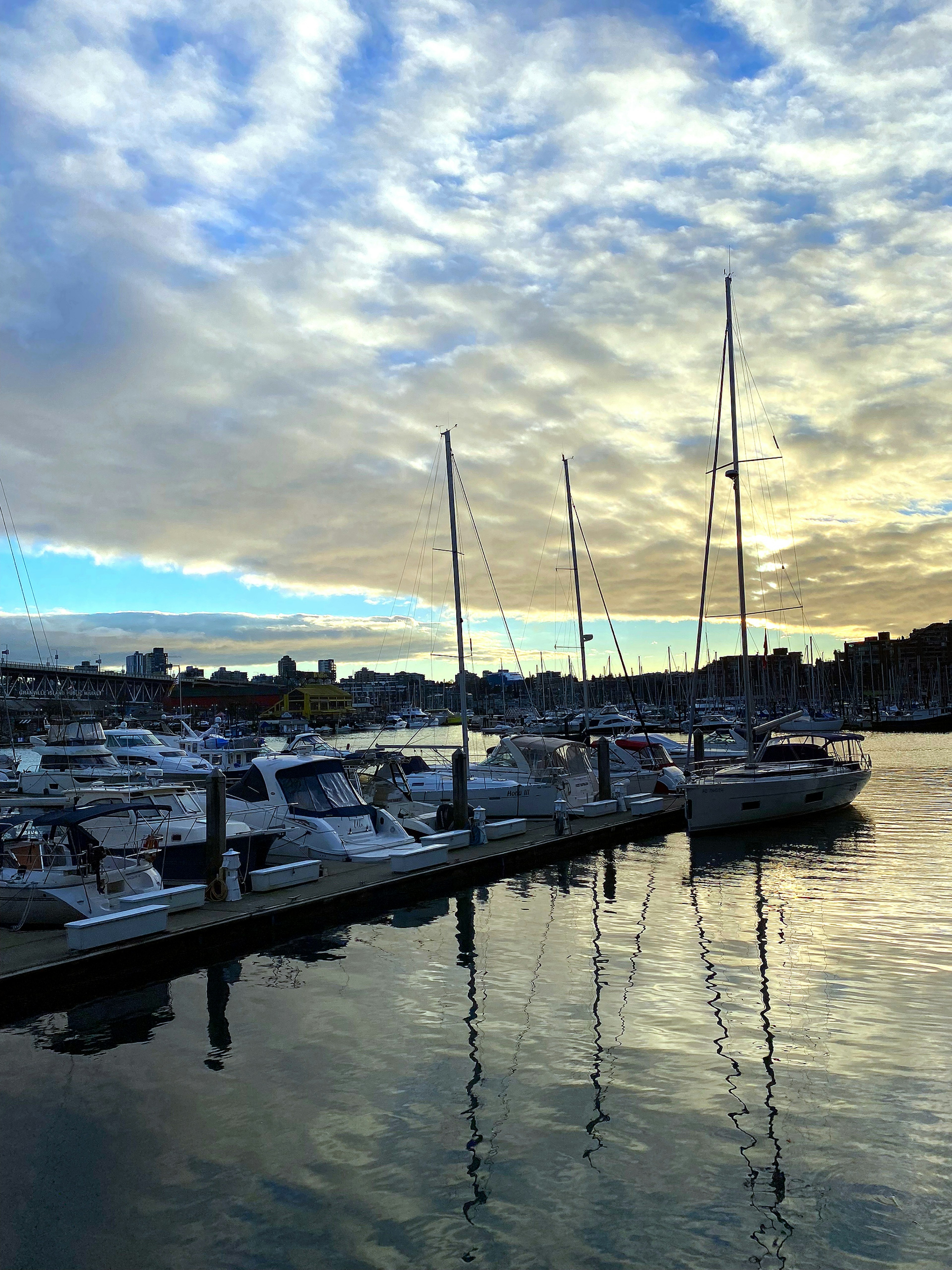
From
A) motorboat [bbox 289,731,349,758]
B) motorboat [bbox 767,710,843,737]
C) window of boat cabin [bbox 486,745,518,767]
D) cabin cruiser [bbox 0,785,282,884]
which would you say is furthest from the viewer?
motorboat [bbox 767,710,843,737]

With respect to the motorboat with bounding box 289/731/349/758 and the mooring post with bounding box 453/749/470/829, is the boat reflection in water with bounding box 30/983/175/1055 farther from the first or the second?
the mooring post with bounding box 453/749/470/829

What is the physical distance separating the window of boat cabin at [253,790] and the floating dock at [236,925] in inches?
87.5

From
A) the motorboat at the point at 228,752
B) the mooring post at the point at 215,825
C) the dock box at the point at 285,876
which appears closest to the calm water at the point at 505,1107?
the dock box at the point at 285,876

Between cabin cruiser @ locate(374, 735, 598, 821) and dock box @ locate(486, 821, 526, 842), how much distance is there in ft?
12.6

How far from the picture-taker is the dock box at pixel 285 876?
18.5m

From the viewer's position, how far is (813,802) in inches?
1262

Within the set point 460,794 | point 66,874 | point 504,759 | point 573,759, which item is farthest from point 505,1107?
point 573,759

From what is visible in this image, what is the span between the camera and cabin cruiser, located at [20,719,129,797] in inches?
1378

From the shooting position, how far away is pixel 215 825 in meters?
17.9

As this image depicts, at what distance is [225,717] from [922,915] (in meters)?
155

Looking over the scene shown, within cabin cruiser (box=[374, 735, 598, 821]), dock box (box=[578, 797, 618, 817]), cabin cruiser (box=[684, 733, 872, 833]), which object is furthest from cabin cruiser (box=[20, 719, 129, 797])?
cabin cruiser (box=[684, 733, 872, 833])

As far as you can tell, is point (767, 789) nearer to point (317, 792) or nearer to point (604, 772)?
point (604, 772)

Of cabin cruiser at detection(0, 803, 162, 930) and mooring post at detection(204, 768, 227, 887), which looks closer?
cabin cruiser at detection(0, 803, 162, 930)

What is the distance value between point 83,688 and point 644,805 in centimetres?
14950
